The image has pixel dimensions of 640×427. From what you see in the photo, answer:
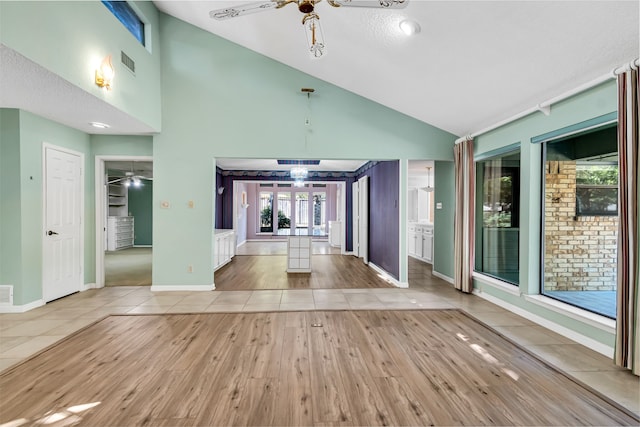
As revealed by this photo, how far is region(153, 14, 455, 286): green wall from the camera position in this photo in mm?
4820

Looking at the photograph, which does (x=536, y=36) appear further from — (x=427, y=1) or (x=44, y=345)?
(x=44, y=345)

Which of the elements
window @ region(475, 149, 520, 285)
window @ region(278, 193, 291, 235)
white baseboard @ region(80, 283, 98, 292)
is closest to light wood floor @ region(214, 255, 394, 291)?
window @ region(475, 149, 520, 285)

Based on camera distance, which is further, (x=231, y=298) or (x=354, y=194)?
(x=354, y=194)

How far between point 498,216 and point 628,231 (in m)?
2.17

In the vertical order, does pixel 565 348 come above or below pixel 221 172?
below

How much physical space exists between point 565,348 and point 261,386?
2831 millimetres

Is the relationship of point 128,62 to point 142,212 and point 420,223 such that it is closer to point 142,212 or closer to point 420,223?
point 420,223

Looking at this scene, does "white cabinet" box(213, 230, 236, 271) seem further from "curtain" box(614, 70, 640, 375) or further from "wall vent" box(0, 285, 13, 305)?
"curtain" box(614, 70, 640, 375)

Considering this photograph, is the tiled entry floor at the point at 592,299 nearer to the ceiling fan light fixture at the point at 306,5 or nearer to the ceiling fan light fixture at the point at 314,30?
the ceiling fan light fixture at the point at 314,30

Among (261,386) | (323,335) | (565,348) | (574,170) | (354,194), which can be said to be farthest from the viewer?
(354,194)

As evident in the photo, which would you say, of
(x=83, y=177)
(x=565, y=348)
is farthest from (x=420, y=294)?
(x=83, y=177)

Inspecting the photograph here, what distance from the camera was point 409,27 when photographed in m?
3.09

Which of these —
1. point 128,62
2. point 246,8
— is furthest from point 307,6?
point 128,62

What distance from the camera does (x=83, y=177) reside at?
485cm
